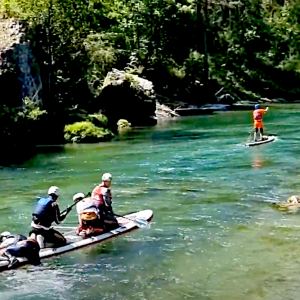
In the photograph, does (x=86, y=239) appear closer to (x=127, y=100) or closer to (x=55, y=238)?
(x=55, y=238)

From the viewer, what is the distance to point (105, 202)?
15875mm

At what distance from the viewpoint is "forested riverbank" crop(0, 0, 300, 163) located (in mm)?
38688

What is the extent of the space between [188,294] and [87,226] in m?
4.57

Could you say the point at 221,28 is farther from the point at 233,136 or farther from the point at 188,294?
the point at 188,294

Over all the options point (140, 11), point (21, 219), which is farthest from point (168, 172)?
point (140, 11)

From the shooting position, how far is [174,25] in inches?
2899

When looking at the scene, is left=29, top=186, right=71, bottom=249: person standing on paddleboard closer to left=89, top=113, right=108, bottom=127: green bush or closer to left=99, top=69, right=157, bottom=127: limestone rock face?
left=89, top=113, right=108, bottom=127: green bush

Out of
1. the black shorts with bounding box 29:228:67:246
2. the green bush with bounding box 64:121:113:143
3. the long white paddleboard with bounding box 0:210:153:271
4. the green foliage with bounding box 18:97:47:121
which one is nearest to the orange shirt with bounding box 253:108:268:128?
the green bush with bounding box 64:121:113:143

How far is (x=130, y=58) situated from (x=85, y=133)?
28.4 meters

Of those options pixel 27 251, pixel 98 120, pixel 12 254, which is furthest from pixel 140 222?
pixel 98 120

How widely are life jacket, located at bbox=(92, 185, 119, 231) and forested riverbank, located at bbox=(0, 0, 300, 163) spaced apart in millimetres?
19418

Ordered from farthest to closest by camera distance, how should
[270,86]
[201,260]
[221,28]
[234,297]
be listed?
1. [221,28]
2. [270,86]
3. [201,260]
4. [234,297]

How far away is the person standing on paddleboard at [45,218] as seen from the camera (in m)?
14.1

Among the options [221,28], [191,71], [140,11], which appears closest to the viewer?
[140,11]
